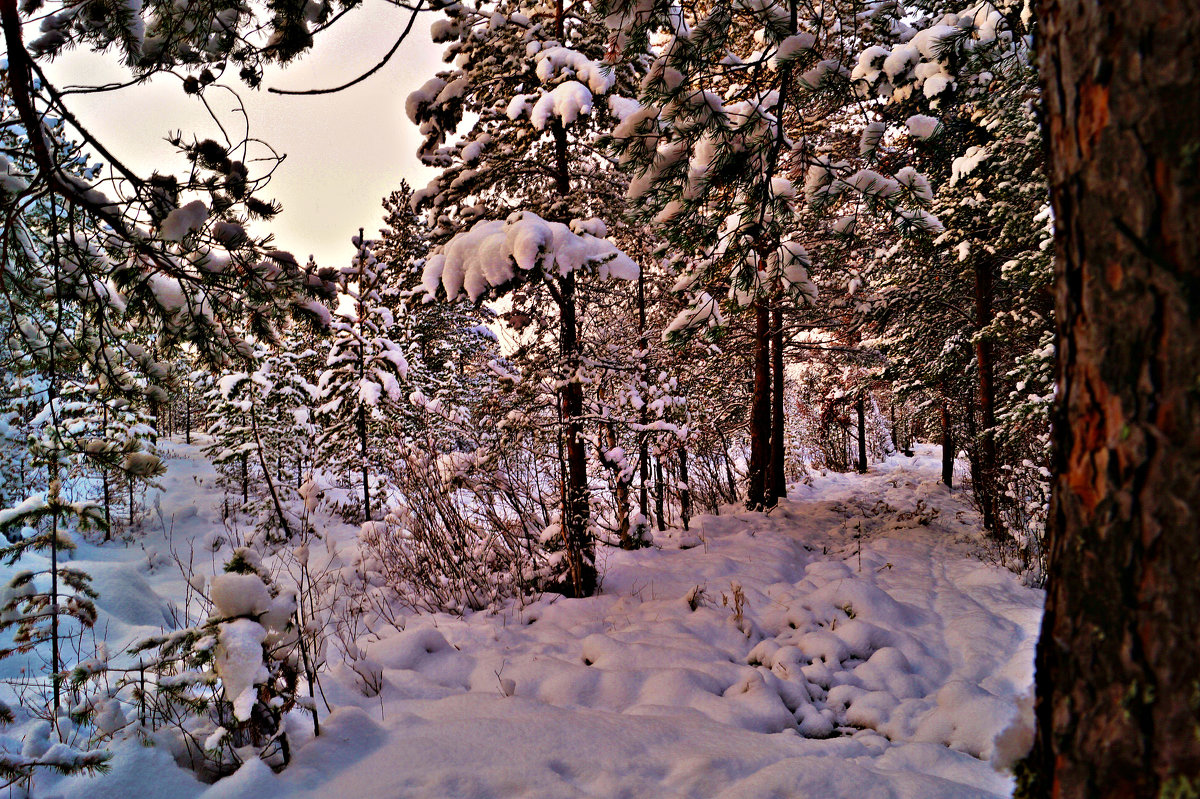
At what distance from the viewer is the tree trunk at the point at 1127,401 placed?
0.70 metres

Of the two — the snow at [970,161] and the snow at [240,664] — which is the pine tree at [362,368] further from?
the snow at [970,161]

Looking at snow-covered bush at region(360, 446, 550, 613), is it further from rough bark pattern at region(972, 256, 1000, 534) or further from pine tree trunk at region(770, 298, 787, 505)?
rough bark pattern at region(972, 256, 1000, 534)

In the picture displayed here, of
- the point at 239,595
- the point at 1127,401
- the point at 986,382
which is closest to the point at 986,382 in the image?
the point at 986,382

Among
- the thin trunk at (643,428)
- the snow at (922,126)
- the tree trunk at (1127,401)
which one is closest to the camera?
the tree trunk at (1127,401)

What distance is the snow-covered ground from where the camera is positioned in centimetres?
210

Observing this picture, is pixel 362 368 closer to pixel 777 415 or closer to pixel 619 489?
pixel 619 489

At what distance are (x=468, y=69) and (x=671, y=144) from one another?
3.41 metres

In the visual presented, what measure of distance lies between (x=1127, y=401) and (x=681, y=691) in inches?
112

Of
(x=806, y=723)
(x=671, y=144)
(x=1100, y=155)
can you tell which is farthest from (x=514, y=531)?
(x=1100, y=155)

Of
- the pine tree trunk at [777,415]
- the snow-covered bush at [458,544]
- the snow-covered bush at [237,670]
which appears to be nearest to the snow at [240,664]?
the snow-covered bush at [237,670]

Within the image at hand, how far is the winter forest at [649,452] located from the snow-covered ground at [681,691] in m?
0.03

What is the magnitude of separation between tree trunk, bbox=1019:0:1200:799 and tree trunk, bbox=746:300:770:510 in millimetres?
7896

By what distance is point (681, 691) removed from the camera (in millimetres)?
3020

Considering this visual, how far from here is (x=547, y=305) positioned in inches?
245
